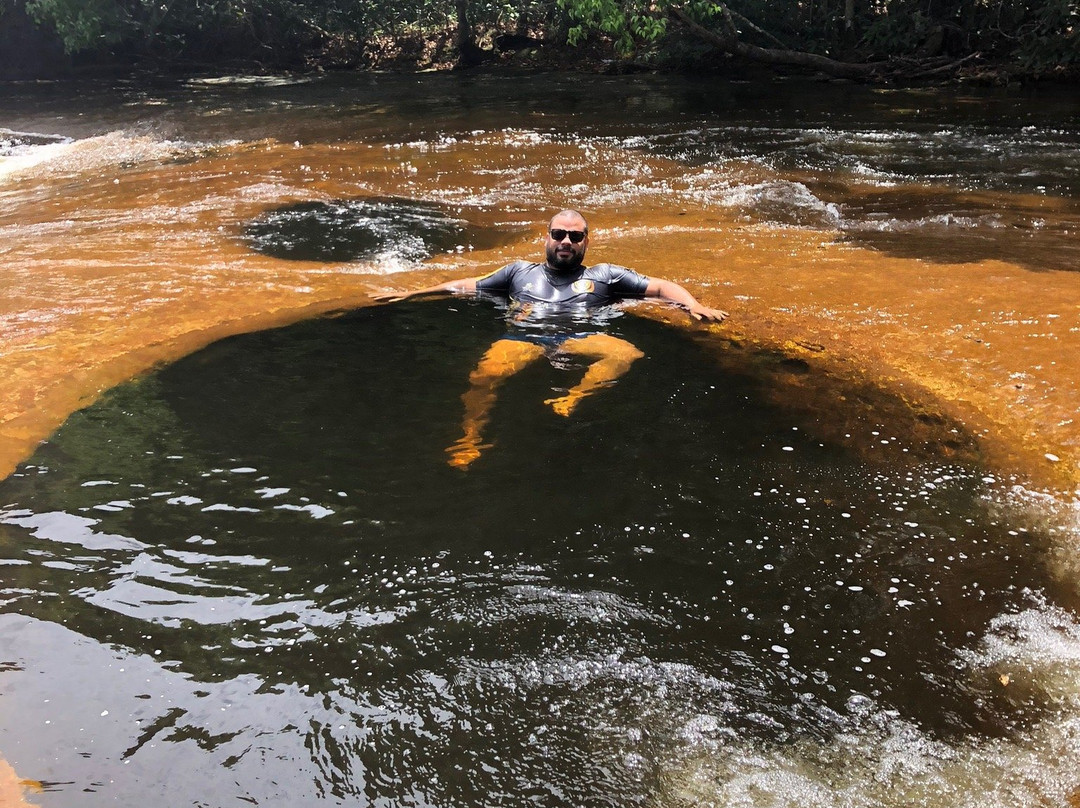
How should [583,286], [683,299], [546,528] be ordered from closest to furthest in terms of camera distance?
1. [546,528]
2. [683,299]
3. [583,286]

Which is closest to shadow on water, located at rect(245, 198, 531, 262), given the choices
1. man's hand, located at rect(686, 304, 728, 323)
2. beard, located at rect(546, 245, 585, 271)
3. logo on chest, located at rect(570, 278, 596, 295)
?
beard, located at rect(546, 245, 585, 271)

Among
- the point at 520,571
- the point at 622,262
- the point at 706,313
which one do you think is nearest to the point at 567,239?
the point at 706,313

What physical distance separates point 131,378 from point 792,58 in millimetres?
16328

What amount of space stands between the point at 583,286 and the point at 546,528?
109 inches

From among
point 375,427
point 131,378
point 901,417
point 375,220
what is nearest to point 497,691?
point 375,427

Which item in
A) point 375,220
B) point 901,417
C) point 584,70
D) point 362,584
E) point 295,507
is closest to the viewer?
point 362,584

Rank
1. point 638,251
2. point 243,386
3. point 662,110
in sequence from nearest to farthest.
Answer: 1. point 243,386
2. point 638,251
3. point 662,110

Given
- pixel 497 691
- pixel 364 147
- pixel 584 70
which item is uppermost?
pixel 584 70

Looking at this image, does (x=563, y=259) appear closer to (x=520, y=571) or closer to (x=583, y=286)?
(x=583, y=286)

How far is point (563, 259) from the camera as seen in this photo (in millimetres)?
5961

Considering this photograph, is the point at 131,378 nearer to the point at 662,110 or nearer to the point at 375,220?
the point at 375,220

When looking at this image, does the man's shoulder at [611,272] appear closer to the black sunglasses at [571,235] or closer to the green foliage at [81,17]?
the black sunglasses at [571,235]

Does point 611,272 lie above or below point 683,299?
above

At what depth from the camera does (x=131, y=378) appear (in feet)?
17.0
